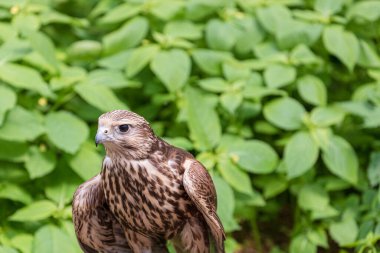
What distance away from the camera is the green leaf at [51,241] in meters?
3.30

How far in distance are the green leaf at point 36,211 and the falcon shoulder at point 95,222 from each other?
815mm

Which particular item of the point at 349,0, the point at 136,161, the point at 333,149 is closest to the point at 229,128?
the point at 333,149

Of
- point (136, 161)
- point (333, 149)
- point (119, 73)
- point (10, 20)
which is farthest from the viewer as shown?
point (10, 20)

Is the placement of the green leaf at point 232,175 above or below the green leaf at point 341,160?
above

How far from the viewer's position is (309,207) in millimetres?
3934

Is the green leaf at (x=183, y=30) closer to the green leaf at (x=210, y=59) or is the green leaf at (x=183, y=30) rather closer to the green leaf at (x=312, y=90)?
the green leaf at (x=210, y=59)

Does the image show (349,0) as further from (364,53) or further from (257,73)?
(257,73)

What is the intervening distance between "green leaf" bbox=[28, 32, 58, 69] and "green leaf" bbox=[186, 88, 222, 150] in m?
0.78

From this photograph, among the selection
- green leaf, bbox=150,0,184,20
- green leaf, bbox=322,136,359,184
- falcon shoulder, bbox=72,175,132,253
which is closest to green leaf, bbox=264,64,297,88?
green leaf, bbox=322,136,359,184

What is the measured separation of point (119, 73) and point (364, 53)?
4.54ft

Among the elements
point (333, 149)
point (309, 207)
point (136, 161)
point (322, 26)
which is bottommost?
point (309, 207)

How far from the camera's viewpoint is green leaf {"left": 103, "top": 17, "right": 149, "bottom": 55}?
429 cm

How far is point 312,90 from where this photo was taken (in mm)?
4168

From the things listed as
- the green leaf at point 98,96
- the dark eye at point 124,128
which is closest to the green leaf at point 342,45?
the green leaf at point 98,96
